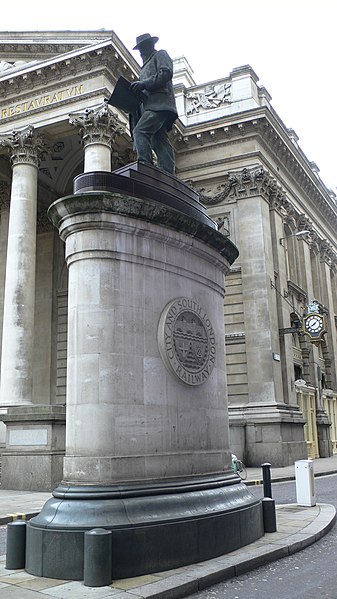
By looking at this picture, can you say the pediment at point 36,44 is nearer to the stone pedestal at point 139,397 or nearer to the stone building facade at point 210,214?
the stone building facade at point 210,214

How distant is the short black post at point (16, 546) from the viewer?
6734 mm

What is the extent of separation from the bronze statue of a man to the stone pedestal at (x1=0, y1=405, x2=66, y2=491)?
1142 centimetres

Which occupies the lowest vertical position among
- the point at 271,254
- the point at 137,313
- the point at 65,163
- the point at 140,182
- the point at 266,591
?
the point at 266,591

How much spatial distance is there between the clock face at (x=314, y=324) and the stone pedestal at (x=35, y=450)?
14360 millimetres

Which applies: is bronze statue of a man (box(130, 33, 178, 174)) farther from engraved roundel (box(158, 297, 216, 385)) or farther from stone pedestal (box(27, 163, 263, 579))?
engraved roundel (box(158, 297, 216, 385))

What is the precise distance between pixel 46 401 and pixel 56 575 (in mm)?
26963

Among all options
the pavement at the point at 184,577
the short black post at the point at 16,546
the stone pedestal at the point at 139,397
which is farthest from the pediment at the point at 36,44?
the short black post at the point at 16,546

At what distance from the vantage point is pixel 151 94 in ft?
31.0

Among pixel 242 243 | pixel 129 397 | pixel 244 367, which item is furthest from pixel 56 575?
pixel 242 243

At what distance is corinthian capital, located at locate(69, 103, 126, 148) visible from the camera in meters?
24.6

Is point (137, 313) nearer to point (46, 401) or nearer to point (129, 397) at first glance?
point (129, 397)

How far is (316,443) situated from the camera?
110 feet

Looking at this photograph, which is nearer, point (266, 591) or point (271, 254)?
point (266, 591)

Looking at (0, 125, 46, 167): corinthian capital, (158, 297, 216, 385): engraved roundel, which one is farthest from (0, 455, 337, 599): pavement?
(0, 125, 46, 167): corinthian capital
